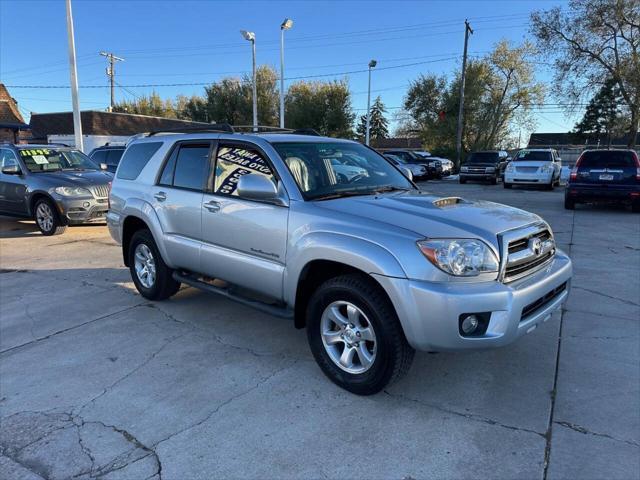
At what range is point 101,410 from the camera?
313cm

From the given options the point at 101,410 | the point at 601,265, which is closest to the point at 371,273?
the point at 101,410

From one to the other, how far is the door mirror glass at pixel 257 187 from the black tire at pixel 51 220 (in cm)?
719

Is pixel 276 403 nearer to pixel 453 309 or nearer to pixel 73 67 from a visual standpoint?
pixel 453 309

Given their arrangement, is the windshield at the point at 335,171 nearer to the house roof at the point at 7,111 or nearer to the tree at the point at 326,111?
the tree at the point at 326,111

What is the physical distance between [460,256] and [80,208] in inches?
334

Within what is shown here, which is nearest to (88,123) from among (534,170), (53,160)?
(53,160)

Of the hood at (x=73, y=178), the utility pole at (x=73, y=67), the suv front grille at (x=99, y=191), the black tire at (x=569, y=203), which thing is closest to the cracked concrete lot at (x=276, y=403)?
the suv front grille at (x=99, y=191)

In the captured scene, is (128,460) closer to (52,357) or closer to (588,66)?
(52,357)

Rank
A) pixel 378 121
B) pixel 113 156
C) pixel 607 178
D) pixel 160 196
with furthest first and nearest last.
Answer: pixel 378 121
pixel 113 156
pixel 607 178
pixel 160 196

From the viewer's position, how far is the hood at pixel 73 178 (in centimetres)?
932

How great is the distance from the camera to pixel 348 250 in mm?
3055

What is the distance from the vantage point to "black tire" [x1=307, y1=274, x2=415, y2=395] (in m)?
2.96

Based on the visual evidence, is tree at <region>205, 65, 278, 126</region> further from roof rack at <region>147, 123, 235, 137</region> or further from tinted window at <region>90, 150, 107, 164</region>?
roof rack at <region>147, 123, 235, 137</region>

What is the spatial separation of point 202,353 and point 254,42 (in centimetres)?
2470
